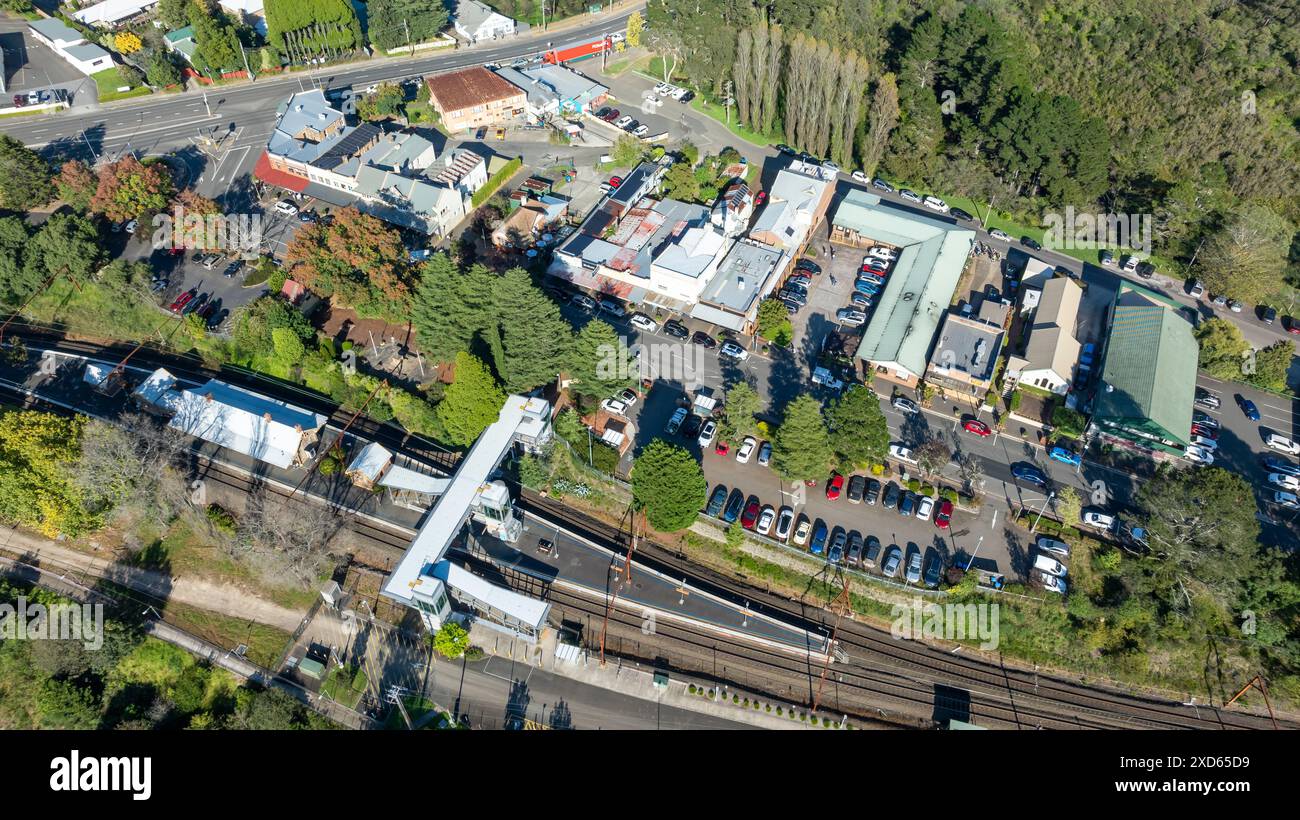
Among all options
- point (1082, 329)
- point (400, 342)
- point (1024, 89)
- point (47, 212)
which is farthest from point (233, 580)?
point (1024, 89)

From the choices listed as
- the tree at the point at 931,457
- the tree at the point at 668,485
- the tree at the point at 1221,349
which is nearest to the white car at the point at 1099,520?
Answer: the tree at the point at 931,457

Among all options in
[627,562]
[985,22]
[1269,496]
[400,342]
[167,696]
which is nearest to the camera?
[167,696]

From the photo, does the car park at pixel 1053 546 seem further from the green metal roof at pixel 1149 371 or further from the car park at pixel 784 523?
the car park at pixel 784 523

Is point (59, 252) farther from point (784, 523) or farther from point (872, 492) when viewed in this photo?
point (872, 492)

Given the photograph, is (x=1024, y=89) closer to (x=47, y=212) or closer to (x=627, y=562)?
(x=627, y=562)

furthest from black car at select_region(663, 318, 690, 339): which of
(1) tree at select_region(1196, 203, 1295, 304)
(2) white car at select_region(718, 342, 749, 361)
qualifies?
(1) tree at select_region(1196, 203, 1295, 304)
